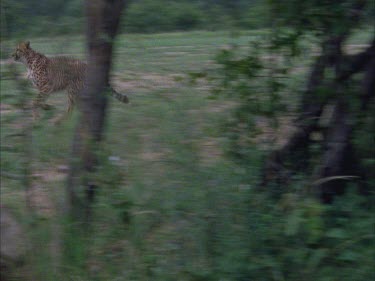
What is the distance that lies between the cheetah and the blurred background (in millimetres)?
1313

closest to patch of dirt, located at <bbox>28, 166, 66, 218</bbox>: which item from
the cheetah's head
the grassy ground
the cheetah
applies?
the grassy ground

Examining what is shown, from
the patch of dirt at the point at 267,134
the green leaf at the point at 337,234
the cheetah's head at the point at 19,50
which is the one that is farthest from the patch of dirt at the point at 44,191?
the green leaf at the point at 337,234

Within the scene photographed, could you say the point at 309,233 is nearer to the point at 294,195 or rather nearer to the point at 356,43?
the point at 294,195

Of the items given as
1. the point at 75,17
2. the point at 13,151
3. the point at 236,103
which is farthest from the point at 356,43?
the point at 13,151

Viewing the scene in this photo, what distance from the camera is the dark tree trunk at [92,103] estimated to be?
5828 mm

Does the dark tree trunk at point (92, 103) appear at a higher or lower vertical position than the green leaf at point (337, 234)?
higher

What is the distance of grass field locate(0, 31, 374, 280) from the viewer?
18.5ft

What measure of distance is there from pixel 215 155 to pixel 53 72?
460cm

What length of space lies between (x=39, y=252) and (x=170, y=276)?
0.95 metres

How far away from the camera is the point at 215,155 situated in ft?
20.8

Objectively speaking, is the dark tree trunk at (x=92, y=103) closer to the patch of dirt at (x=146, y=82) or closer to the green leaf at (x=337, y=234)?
the patch of dirt at (x=146, y=82)

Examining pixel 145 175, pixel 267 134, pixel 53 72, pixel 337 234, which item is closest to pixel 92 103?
pixel 145 175

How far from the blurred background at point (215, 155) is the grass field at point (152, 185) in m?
0.01

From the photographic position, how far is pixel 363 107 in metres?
6.30
